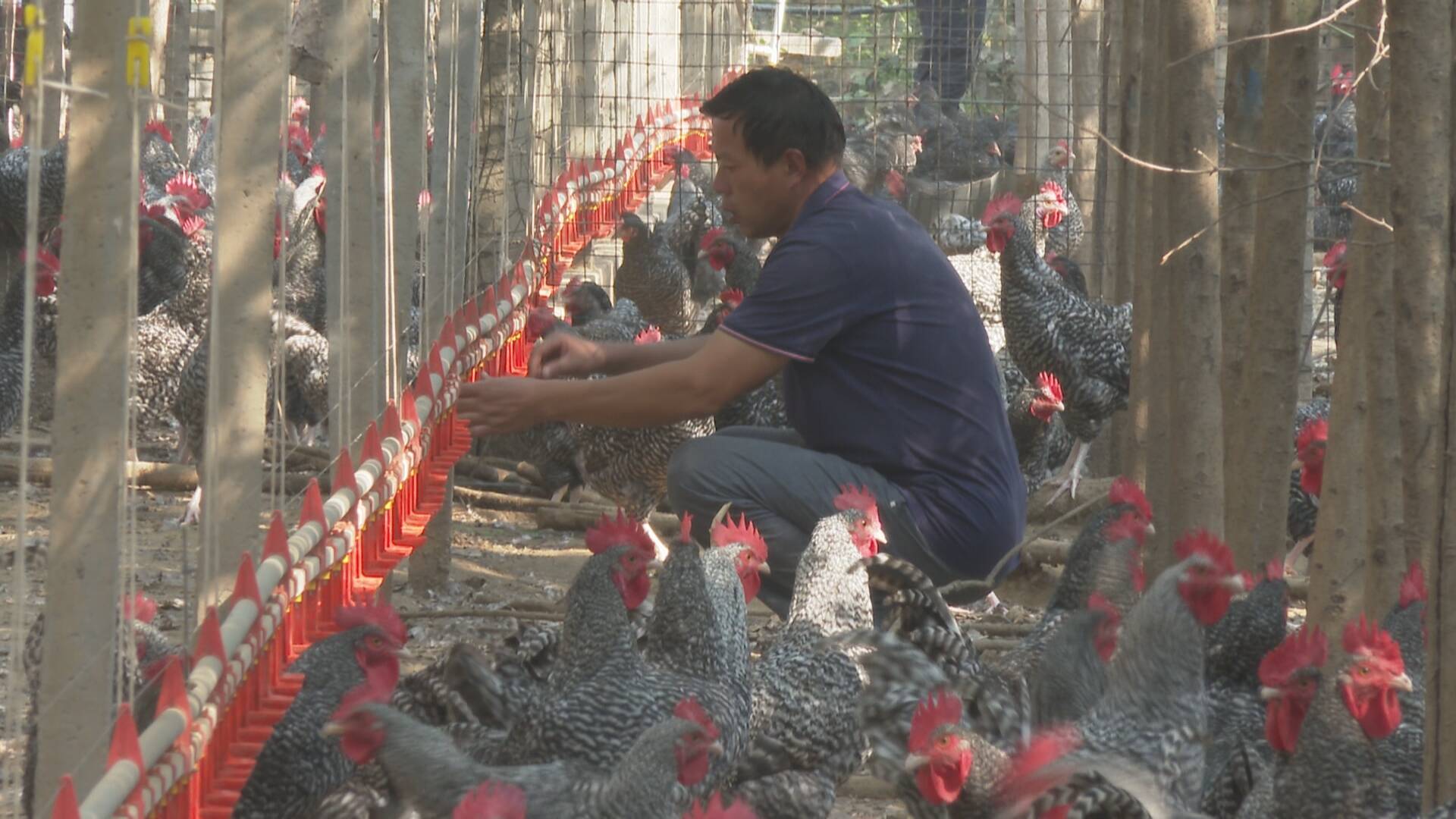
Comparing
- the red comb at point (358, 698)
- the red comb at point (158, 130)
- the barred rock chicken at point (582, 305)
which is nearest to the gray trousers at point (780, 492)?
the red comb at point (358, 698)

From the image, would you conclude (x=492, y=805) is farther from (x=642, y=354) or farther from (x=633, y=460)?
(x=633, y=460)

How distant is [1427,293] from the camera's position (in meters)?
3.31

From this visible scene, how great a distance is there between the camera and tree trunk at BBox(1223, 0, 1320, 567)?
15.0ft

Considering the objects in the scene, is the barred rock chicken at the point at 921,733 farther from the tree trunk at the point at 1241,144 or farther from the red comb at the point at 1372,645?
the tree trunk at the point at 1241,144

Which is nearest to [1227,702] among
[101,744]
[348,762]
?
[348,762]

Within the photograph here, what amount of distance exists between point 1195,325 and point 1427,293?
1.67 metres

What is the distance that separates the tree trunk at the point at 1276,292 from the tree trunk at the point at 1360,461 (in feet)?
0.50

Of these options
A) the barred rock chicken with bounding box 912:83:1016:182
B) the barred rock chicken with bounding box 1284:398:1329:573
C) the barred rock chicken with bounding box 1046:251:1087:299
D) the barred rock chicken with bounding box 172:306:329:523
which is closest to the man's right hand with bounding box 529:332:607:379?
the barred rock chicken with bounding box 172:306:329:523

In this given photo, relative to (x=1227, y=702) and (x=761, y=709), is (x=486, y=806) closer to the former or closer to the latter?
(x=761, y=709)

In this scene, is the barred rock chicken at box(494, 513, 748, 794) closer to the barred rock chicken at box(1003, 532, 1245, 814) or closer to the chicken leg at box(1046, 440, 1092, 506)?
the barred rock chicken at box(1003, 532, 1245, 814)

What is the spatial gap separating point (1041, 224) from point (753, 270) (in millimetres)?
2113

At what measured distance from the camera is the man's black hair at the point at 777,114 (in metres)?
4.48

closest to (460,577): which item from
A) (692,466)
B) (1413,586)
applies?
(692,466)

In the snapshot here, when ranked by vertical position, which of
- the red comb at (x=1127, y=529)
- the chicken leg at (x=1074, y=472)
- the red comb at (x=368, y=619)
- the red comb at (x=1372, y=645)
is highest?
the red comb at (x=1372, y=645)
